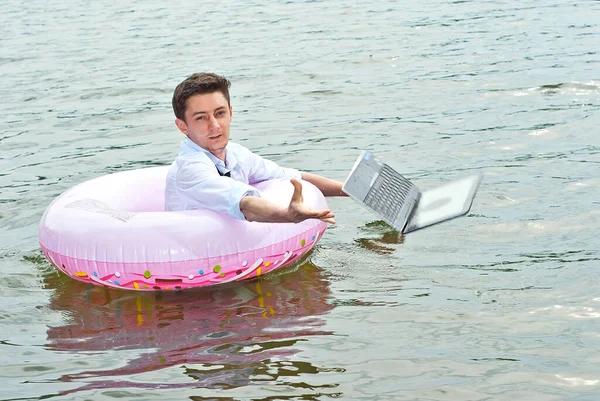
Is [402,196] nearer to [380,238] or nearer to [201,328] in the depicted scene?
[380,238]

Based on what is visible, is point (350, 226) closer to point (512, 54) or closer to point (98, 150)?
point (98, 150)

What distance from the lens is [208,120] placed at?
17.9 feet

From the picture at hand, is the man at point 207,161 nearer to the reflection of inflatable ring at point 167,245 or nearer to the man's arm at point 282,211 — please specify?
the man's arm at point 282,211

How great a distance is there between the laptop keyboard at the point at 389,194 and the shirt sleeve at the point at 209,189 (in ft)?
2.51

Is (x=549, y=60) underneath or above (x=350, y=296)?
above

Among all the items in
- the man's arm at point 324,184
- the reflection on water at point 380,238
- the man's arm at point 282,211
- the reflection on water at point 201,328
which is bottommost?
the reflection on water at point 201,328

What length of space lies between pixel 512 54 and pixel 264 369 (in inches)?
330

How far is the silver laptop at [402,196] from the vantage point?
561 cm

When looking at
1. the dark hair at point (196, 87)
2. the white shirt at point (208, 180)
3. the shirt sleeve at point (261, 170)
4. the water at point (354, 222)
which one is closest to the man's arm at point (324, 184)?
the shirt sleeve at point (261, 170)

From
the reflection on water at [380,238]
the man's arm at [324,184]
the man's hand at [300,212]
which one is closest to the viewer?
the man's hand at [300,212]

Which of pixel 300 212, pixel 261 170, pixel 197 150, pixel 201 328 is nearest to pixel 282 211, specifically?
pixel 300 212

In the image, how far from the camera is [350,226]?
641 centimetres

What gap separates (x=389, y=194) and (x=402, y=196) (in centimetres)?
24

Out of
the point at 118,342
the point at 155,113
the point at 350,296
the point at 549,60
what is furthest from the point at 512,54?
the point at 118,342
